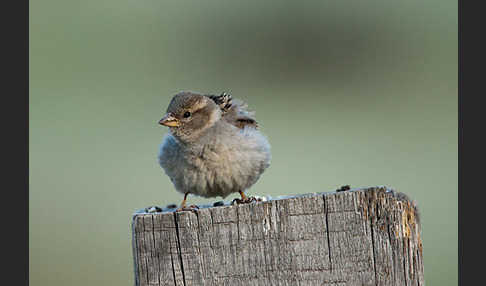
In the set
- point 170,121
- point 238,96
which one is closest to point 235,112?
point 170,121

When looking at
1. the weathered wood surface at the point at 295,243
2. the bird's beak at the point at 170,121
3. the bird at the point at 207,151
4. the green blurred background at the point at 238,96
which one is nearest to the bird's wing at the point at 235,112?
the bird at the point at 207,151

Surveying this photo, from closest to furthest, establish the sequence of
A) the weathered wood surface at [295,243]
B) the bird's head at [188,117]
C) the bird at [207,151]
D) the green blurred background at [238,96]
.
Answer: the weathered wood surface at [295,243]
the bird at [207,151]
the bird's head at [188,117]
the green blurred background at [238,96]

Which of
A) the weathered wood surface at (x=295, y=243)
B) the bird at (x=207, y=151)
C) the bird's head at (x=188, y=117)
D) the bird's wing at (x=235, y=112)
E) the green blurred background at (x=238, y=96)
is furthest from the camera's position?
the green blurred background at (x=238, y=96)

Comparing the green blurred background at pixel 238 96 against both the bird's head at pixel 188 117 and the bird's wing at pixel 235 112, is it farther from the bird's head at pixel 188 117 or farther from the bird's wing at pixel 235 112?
the bird's head at pixel 188 117

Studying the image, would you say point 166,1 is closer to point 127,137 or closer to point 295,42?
point 295,42

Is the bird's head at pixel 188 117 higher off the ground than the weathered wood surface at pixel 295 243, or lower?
higher

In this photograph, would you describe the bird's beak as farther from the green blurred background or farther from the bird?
the green blurred background

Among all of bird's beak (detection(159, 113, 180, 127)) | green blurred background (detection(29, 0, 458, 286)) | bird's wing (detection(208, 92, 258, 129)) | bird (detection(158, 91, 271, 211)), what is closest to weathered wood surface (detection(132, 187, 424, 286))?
bird (detection(158, 91, 271, 211))
